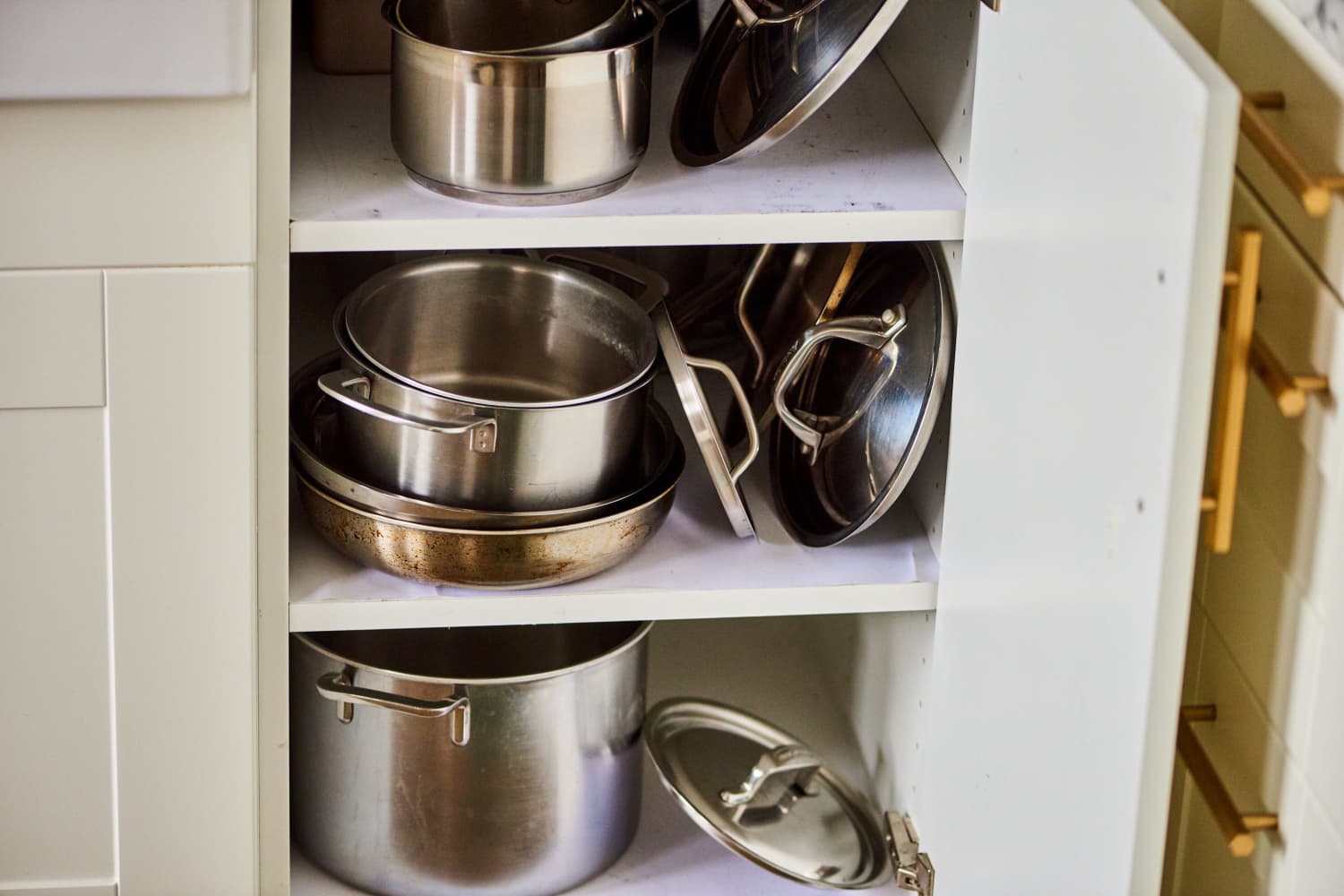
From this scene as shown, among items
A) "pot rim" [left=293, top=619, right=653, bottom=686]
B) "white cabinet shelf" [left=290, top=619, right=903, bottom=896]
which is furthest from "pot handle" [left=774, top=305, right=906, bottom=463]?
"white cabinet shelf" [left=290, top=619, right=903, bottom=896]

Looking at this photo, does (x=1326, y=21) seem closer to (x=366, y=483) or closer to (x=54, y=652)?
(x=366, y=483)

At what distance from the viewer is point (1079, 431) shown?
990 mm

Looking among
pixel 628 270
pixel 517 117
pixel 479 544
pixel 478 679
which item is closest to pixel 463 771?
pixel 478 679

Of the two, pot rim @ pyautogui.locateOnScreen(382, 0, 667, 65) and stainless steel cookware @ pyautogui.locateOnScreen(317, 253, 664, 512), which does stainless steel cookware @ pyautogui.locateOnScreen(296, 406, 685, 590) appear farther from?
pot rim @ pyautogui.locateOnScreen(382, 0, 667, 65)

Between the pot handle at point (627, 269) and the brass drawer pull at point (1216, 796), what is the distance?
1.83 feet

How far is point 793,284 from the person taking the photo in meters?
1.50

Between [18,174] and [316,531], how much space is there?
42 cm

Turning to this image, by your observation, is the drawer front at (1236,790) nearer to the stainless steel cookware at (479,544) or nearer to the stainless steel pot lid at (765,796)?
the stainless steel pot lid at (765,796)

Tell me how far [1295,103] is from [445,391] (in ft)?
2.19

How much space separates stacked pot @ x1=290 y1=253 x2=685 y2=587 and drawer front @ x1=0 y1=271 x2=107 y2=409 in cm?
17

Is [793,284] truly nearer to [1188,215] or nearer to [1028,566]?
[1028,566]

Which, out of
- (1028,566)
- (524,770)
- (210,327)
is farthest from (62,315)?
(1028,566)

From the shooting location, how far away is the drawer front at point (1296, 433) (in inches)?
34.7

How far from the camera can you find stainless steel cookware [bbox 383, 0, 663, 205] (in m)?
1.17
